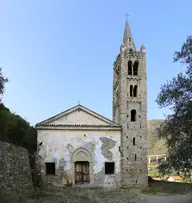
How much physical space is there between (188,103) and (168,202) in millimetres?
7279

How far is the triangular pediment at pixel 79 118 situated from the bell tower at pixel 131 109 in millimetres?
1808

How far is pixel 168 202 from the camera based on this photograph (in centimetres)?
1628

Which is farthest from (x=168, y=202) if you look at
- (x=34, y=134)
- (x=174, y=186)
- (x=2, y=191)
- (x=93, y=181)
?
(x=34, y=134)

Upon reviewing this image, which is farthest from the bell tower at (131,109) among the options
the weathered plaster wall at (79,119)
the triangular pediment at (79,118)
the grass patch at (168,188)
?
the weathered plaster wall at (79,119)

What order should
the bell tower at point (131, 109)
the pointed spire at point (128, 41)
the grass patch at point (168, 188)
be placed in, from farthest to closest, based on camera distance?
1. the pointed spire at point (128, 41)
2. the bell tower at point (131, 109)
3. the grass patch at point (168, 188)

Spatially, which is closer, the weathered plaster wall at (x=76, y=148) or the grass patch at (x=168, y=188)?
the grass patch at (x=168, y=188)

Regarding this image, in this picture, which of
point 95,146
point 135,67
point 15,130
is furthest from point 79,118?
point 135,67

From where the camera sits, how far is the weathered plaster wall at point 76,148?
2275 centimetres

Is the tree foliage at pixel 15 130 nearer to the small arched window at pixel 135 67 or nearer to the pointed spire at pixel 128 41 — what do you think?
the small arched window at pixel 135 67

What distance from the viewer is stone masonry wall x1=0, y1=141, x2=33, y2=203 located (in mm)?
14453

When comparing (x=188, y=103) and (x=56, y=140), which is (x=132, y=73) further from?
(x=188, y=103)

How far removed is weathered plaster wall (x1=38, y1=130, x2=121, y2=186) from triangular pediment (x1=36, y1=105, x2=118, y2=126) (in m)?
0.73

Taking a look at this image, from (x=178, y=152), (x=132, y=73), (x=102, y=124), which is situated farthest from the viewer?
(x=132, y=73)

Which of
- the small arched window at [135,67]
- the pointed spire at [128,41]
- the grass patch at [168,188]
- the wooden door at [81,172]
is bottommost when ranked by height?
the grass patch at [168,188]
